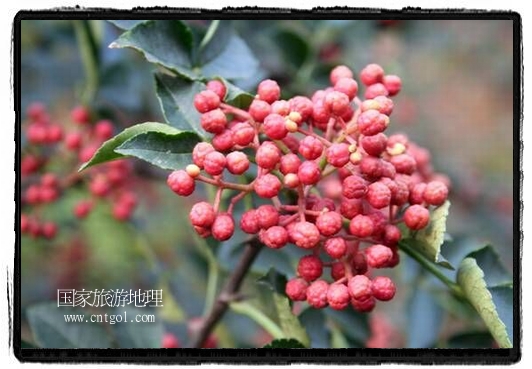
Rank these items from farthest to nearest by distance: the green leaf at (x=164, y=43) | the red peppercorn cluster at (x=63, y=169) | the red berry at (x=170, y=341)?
the red peppercorn cluster at (x=63, y=169), the red berry at (x=170, y=341), the green leaf at (x=164, y=43)

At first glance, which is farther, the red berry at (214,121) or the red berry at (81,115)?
the red berry at (81,115)

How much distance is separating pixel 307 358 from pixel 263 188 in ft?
1.04

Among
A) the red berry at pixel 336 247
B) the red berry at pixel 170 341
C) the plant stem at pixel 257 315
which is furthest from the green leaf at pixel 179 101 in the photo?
the red berry at pixel 170 341

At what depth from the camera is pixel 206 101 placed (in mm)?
1115

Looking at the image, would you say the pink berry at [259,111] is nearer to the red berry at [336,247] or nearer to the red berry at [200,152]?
the red berry at [200,152]

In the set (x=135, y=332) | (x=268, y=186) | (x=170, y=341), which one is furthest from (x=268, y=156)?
(x=170, y=341)

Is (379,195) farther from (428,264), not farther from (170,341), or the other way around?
(170,341)

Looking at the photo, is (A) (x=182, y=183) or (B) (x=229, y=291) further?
(B) (x=229, y=291)

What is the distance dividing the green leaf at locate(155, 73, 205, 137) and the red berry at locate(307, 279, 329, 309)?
0.84 feet

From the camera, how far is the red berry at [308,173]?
1062 millimetres

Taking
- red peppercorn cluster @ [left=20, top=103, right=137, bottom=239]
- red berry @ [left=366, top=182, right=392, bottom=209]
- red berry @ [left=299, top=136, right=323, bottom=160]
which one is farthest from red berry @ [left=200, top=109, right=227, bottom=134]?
red peppercorn cluster @ [left=20, top=103, right=137, bottom=239]

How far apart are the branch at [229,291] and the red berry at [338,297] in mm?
141

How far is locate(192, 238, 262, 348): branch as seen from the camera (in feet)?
4.02

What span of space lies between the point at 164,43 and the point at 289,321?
0.45 m
